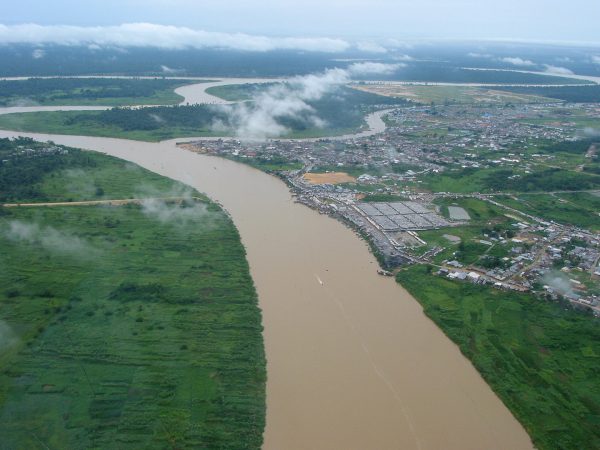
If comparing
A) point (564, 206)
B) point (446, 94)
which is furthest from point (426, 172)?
point (446, 94)

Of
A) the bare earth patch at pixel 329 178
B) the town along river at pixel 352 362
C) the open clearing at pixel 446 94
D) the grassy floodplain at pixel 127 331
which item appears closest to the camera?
the grassy floodplain at pixel 127 331

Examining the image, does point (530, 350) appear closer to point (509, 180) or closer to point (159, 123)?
point (509, 180)

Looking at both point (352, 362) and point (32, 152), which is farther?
point (32, 152)

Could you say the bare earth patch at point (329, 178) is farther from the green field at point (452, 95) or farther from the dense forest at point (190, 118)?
the green field at point (452, 95)

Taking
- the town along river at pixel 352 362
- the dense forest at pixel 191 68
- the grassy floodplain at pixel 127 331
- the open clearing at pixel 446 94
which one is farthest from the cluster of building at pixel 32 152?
the dense forest at pixel 191 68

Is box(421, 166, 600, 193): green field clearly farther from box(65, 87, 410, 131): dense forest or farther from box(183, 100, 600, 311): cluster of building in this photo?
box(65, 87, 410, 131): dense forest

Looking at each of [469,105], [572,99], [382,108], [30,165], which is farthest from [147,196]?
[572,99]

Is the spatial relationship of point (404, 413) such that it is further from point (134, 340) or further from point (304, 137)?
point (304, 137)
